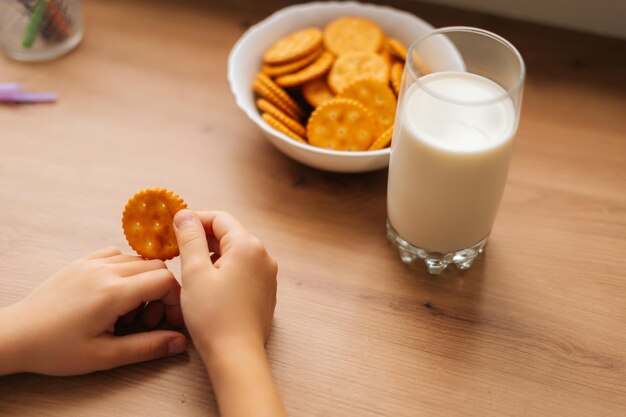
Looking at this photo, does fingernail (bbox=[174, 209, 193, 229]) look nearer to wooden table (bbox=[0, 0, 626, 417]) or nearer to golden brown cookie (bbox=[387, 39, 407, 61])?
wooden table (bbox=[0, 0, 626, 417])

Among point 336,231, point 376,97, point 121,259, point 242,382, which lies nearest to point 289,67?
point 376,97

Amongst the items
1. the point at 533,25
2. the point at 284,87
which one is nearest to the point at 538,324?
the point at 284,87

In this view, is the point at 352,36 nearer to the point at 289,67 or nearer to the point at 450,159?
the point at 289,67

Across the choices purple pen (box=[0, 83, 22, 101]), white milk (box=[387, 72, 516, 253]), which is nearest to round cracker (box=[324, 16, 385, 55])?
white milk (box=[387, 72, 516, 253])

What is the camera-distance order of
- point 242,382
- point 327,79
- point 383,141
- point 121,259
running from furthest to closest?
point 327,79
point 383,141
point 121,259
point 242,382

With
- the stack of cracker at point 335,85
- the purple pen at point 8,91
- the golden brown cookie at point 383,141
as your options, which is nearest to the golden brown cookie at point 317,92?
the stack of cracker at point 335,85

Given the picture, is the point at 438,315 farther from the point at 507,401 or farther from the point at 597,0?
the point at 597,0

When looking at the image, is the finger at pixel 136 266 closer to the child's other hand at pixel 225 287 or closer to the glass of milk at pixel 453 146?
the child's other hand at pixel 225 287
